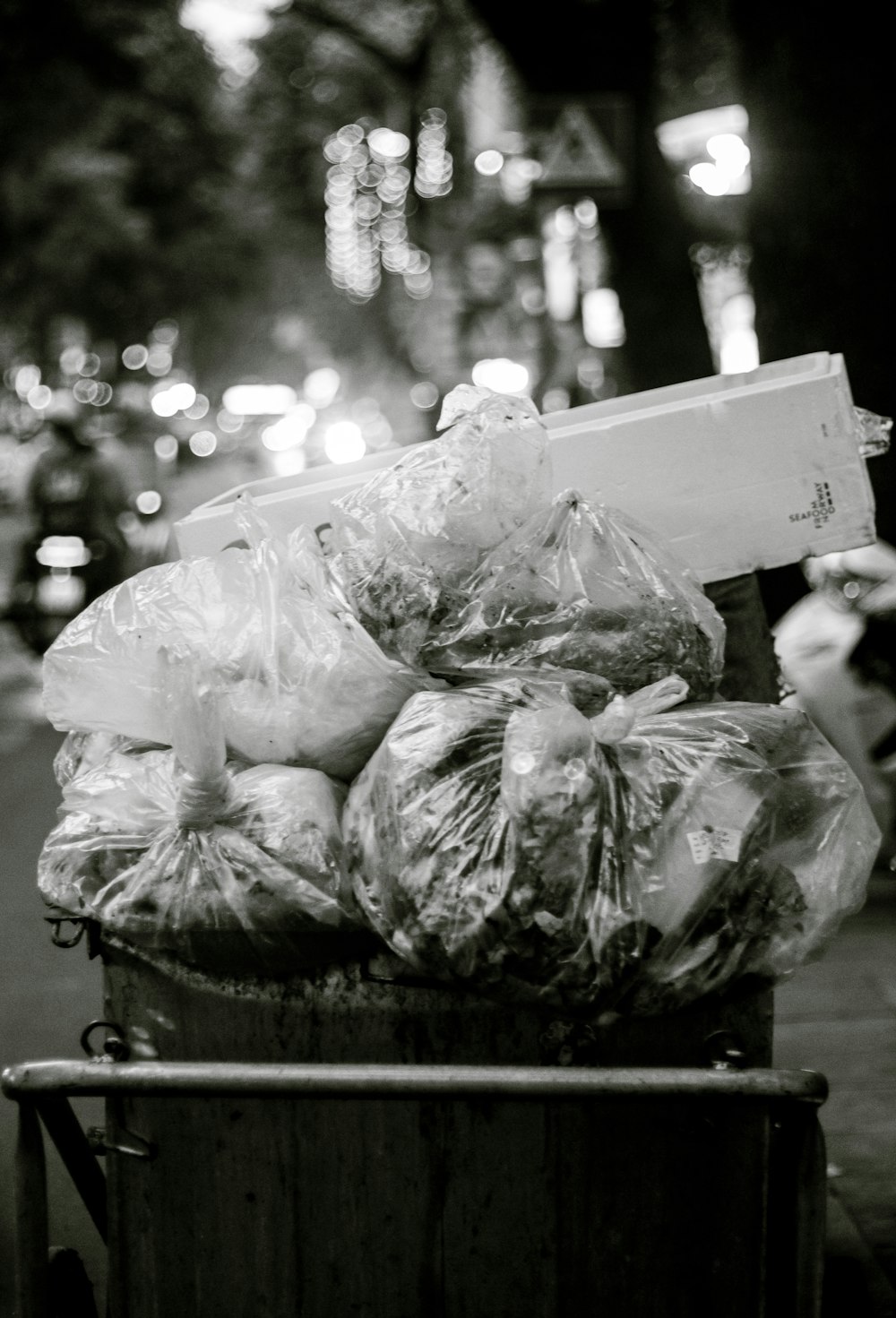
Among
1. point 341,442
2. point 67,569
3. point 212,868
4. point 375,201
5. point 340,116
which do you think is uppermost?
point 340,116

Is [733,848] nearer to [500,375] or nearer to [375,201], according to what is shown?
[500,375]

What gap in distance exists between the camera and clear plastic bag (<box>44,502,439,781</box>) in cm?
211

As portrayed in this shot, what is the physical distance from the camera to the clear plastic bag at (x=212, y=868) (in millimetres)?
1878

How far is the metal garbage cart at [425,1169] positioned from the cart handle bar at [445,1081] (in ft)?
0.69

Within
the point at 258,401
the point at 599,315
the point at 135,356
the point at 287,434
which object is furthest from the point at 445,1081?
the point at 258,401

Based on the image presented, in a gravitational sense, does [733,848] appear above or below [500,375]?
below

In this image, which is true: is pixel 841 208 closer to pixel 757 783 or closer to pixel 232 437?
pixel 757 783

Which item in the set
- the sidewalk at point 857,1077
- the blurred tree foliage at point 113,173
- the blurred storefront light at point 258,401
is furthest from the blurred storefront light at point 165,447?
the blurred storefront light at point 258,401

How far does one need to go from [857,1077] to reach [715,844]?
238 centimetres

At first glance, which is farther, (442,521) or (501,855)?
(442,521)

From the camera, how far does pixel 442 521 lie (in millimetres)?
2230

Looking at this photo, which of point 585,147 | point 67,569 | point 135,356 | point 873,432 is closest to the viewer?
point 873,432

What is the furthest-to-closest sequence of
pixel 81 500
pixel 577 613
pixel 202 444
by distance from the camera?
pixel 202 444 → pixel 81 500 → pixel 577 613

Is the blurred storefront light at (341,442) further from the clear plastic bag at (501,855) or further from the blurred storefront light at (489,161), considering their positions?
the clear plastic bag at (501,855)
